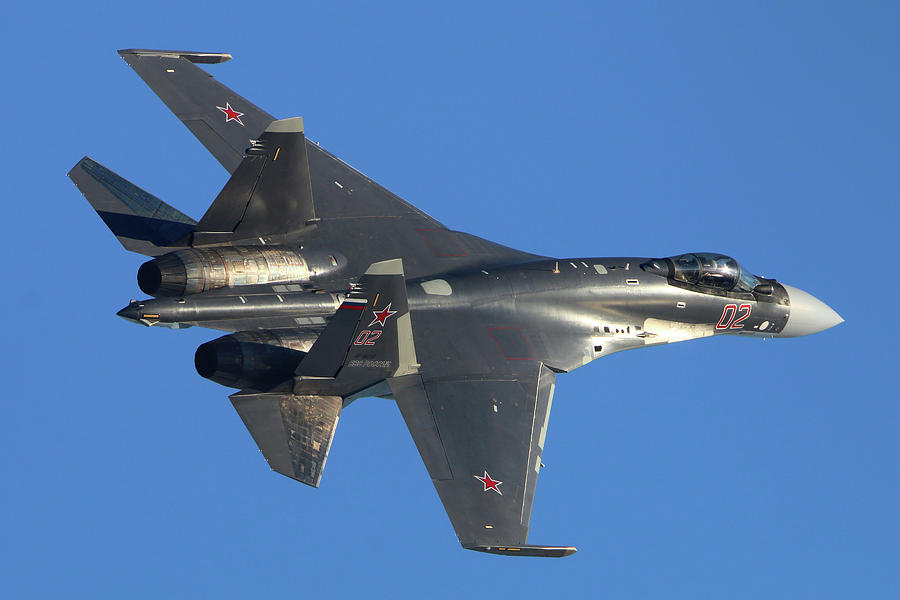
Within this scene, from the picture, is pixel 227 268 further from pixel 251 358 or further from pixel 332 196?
pixel 332 196

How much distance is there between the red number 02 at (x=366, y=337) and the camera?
26703 mm

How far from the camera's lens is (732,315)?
33469 millimetres

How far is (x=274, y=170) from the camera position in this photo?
29516mm

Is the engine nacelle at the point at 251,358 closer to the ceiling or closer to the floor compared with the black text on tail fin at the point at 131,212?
closer to the floor

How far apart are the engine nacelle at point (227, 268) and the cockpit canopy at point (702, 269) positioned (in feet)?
23.7

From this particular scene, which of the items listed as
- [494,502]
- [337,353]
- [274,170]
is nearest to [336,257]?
[274,170]

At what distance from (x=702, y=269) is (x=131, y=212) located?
12.3 m

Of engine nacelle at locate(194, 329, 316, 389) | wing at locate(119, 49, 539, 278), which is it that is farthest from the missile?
wing at locate(119, 49, 539, 278)

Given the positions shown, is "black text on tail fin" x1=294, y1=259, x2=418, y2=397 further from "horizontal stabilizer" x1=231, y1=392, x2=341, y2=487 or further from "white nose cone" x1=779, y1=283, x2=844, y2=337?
"white nose cone" x1=779, y1=283, x2=844, y2=337

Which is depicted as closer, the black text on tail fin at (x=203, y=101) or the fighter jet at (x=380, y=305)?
the fighter jet at (x=380, y=305)

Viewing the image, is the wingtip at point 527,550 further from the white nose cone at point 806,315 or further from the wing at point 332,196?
the white nose cone at point 806,315

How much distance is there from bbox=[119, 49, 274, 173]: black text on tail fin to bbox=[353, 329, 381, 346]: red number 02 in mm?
7686

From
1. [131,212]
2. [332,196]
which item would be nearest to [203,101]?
[332,196]

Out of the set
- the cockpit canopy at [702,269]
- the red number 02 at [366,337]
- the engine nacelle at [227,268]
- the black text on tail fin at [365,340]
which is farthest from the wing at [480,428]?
the cockpit canopy at [702,269]
